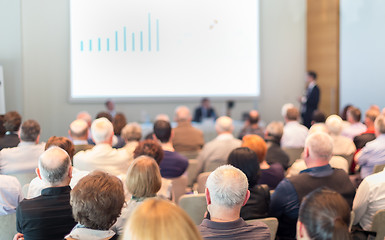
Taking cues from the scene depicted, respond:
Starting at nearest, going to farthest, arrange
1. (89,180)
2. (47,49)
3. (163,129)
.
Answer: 1. (89,180)
2. (163,129)
3. (47,49)

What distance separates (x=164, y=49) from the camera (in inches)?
377

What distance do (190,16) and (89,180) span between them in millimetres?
7850

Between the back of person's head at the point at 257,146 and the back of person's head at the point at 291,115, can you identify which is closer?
the back of person's head at the point at 257,146

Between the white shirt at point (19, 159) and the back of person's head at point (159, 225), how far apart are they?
10.9 feet

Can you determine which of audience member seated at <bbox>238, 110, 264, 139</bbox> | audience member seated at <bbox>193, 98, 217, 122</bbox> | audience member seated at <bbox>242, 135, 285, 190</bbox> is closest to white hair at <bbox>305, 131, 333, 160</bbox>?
audience member seated at <bbox>242, 135, 285, 190</bbox>

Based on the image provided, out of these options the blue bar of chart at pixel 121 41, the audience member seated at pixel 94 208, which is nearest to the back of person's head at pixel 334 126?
the audience member seated at pixel 94 208

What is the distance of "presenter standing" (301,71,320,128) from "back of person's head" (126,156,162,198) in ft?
23.7

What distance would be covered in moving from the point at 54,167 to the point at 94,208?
0.72 metres

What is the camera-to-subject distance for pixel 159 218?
116cm

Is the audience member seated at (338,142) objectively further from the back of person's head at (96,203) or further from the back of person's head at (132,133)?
the back of person's head at (96,203)

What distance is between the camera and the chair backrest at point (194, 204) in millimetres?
3102

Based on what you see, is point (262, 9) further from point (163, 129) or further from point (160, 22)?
point (163, 129)

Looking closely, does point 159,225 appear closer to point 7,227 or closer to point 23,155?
point 7,227

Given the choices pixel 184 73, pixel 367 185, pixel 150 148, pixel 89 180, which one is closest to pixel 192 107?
pixel 184 73
